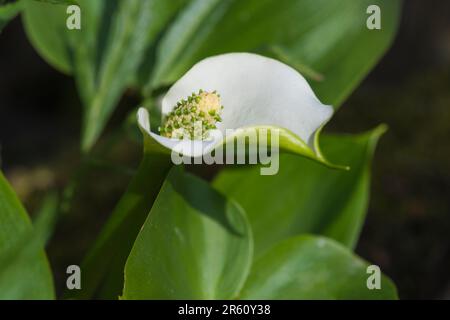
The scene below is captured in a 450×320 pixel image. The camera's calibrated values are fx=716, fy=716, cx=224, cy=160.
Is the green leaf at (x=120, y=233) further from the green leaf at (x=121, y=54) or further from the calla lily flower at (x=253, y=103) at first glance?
the green leaf at (x=121, y=54)

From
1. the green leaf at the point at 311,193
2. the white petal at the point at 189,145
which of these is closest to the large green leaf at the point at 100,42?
the green leaf at the point at 311,193

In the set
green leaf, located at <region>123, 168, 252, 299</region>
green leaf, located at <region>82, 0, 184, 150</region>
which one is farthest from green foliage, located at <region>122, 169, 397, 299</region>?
green leaf, located at <region>82, 0, 184, 150</region>

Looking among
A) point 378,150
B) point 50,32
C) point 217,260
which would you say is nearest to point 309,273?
point 217,260

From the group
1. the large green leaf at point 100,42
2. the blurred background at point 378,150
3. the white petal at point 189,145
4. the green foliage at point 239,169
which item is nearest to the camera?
the white petal at point 189,145

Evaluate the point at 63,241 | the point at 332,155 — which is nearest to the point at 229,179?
the point at 332,155

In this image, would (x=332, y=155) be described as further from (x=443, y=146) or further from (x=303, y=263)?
(x=443, y=146)

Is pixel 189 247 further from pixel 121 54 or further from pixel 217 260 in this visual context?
pixel 121 54
